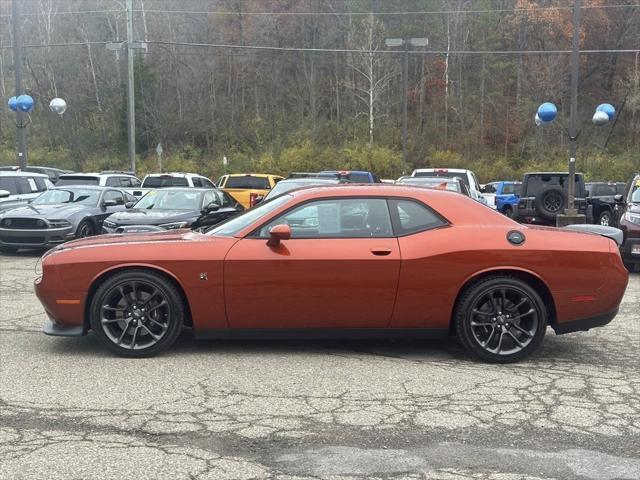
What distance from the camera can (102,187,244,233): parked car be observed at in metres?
12.6

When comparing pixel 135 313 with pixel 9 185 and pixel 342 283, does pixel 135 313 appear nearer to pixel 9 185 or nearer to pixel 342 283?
pixel 342 283

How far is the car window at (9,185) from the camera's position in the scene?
1711 centimetres

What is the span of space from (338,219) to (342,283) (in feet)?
1.97

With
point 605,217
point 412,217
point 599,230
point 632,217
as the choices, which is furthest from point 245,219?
point 605,217

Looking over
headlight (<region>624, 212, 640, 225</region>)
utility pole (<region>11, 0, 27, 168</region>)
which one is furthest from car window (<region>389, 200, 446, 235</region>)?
utility pole (<region>11, 0, 27, 168</region>)

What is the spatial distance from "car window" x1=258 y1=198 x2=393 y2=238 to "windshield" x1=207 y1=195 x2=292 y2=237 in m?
0.19

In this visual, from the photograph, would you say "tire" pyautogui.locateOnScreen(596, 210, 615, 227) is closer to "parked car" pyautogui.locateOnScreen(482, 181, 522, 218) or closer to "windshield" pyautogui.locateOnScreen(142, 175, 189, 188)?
"parked car" pyautogui.locateOnScreen(482, 181, 522, 218)

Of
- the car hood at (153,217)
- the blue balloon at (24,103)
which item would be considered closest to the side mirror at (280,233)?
the car hood at (153,217)

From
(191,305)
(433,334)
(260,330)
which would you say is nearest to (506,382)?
(433,334)

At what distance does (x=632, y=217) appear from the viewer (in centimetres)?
1202

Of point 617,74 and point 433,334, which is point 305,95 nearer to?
point 617,74

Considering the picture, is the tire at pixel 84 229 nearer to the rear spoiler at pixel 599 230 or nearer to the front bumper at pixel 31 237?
the front bumper at pixel 31 237

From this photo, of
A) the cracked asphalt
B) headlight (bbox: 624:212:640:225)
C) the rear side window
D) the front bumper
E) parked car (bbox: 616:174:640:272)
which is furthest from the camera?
the rear side window

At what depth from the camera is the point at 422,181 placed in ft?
49.0
